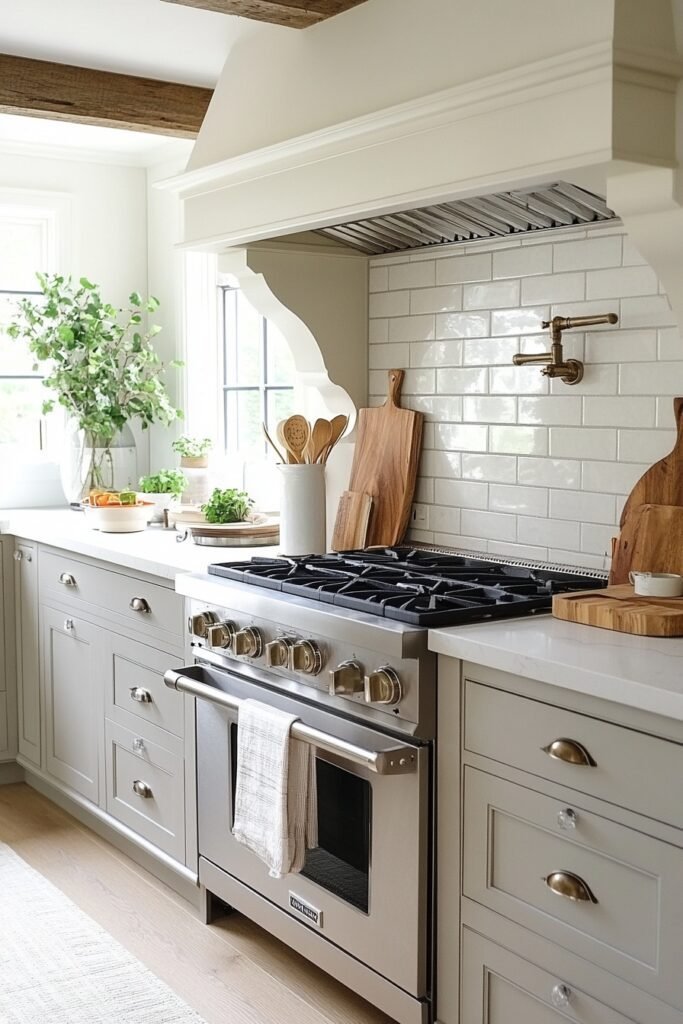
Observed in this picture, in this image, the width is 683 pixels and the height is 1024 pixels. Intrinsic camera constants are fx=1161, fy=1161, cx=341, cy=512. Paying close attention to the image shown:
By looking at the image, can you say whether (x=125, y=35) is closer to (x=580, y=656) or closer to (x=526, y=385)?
(x=526, y=385)

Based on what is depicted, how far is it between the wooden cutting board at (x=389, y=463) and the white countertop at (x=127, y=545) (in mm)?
334

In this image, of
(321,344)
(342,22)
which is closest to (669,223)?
(342,22)

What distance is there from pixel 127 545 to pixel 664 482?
1.77 metres

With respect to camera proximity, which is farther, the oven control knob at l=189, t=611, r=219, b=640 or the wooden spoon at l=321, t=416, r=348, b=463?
the wooden spoon at l=321, t=416, r=348, b=463

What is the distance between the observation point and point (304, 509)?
3221 mm

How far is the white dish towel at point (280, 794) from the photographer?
2574 millimetres

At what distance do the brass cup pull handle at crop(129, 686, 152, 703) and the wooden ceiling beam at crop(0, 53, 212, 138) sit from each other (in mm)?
1877

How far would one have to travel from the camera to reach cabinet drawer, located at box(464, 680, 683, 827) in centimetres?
183

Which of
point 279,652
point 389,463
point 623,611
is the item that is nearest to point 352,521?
point 389,463

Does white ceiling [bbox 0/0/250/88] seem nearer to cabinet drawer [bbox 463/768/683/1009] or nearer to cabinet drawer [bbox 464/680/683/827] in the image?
cabinet drawer [bbox 464/680/683/827]

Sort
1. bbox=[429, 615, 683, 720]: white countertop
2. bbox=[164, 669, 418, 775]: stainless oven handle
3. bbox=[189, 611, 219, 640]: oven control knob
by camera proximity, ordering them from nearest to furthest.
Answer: bbox=[429, 615, 683, 720]: white countertop < bbox=[164, 669, 418, 775]: stainless oven handle < bbox=[189, 611, 219, 640]: oven control knob

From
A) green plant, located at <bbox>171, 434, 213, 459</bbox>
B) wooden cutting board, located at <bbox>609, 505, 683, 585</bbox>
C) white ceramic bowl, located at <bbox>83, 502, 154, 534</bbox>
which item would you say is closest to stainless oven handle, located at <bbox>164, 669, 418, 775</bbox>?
wooden cutting board, located at <bbox>609, 505, 683, 585</bbox>

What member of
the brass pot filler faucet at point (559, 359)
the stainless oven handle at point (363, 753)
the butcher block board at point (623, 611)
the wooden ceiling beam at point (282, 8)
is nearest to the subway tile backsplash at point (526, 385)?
the brass pot filler faucet at point (559, 359)

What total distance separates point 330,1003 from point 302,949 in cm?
14
